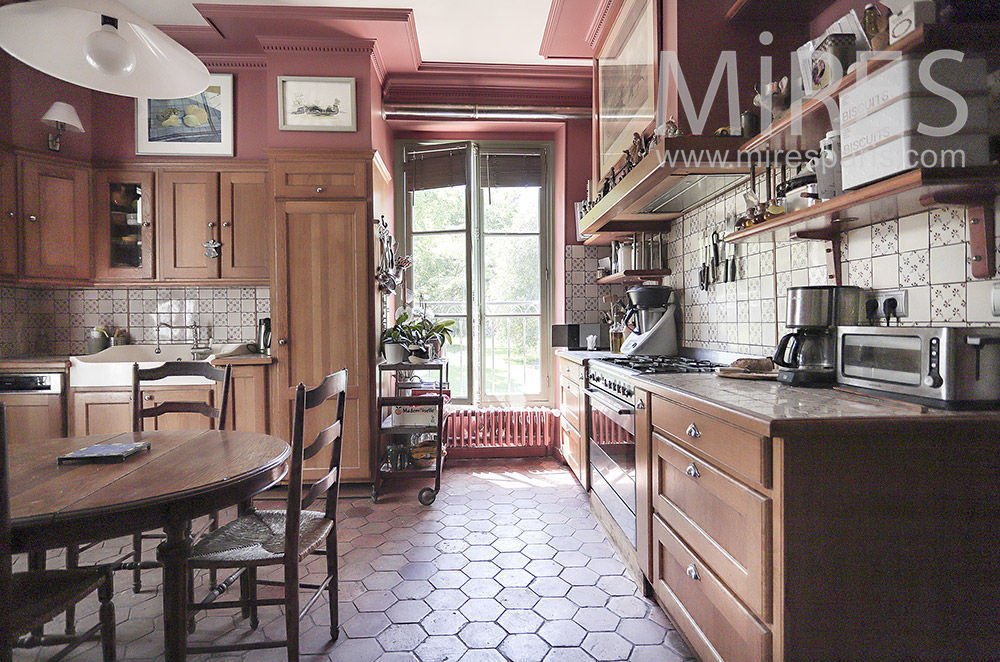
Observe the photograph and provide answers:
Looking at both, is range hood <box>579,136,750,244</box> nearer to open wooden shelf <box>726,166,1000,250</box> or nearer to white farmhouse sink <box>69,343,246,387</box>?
open wooden shelf <box>726,166,1000,250</box>

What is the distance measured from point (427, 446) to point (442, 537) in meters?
0.93

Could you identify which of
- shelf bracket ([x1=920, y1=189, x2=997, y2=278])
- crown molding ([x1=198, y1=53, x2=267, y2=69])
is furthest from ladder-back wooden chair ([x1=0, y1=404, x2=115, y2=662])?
crown molding ([x1=198, y1=53, x2=267, y2=69])

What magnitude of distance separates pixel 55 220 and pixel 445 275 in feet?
9.44

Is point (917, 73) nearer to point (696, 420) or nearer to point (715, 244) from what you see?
point (696, 420)

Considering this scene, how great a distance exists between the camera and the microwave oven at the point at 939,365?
119 cm

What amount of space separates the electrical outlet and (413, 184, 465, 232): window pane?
11.0 feet

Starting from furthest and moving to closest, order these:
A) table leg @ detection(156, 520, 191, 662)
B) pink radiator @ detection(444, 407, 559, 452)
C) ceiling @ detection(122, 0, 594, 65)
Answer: pink radiator @ detection(444, 407, 559, 452)
ceiling @ detection(122, 0, 594, 65)
table leg @ detection(156, 520, 191, 662)

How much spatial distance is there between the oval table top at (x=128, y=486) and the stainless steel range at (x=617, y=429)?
4.76 ft

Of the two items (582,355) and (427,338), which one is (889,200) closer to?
(582,355)

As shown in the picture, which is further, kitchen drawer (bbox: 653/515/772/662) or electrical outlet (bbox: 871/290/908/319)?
electrical outlet (bbox: 871/290/908/319)

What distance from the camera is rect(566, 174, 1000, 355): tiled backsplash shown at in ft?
4.86

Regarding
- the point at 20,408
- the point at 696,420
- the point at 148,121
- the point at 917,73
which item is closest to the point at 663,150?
the point at 917,73

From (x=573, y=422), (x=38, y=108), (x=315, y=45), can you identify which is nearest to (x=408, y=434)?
(x=573, y=422)

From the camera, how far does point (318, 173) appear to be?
3.46 m
